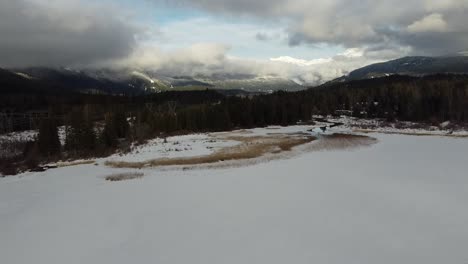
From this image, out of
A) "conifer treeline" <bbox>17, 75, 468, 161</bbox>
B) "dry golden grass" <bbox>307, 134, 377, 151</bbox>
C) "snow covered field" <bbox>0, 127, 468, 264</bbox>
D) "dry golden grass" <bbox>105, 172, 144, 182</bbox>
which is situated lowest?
"dry golden grass" <bbox>307, 134, 377, 151</bbox>

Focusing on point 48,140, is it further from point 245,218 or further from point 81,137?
point 245,218

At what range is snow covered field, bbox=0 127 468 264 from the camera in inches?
531

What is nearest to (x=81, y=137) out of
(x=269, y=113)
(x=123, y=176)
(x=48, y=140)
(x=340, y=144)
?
(x=48, y=140)

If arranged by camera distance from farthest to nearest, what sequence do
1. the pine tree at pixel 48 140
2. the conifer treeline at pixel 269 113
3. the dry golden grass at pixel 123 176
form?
the conifer treeline at pixel 269 113, the pine tree at pixel 48 140, the dry golden grass at pixel 123 176

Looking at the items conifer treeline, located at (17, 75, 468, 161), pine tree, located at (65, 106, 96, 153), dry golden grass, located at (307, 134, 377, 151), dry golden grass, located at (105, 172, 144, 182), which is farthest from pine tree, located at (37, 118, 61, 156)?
dry golden grass, located at (307, 134, 377, 151)

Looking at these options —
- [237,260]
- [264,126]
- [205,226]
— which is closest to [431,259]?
[237,260]

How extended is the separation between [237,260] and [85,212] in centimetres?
1031

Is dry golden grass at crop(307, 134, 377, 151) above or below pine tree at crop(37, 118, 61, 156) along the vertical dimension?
below

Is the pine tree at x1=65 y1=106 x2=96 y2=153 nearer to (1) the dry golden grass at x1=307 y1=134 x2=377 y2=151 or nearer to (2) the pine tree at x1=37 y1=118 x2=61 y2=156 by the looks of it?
→ (2) the pine tree at x1=37 y1=118 x2=61 y2=156

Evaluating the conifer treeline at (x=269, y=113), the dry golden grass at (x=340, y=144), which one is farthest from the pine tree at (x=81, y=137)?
the dry golden grass at (x=340, y=144)

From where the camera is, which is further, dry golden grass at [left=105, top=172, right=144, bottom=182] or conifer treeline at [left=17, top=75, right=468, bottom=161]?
conifer treeline at [left=17, top=75, right=468, bottom=161]

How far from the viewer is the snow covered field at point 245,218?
13.5 meters

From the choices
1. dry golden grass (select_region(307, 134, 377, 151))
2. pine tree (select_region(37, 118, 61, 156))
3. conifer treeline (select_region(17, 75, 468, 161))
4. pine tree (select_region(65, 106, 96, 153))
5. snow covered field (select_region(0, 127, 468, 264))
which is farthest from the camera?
conifer treeline (select_region(17, 75, 468, 161))

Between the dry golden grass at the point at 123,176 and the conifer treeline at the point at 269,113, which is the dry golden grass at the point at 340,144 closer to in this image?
the dry golden grass at the point at 123,176
